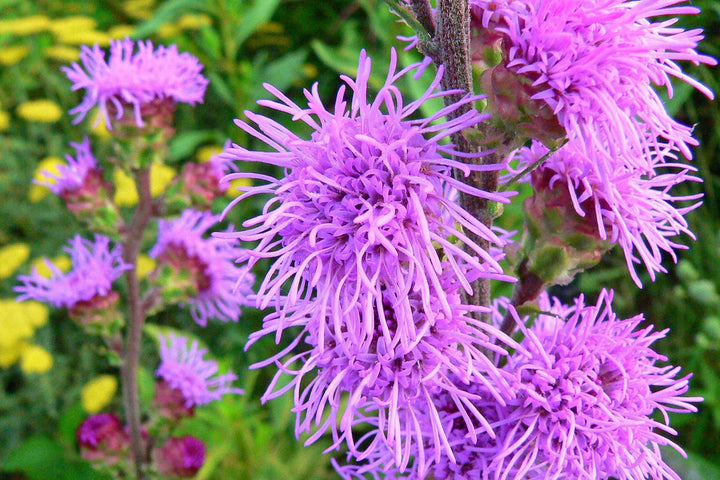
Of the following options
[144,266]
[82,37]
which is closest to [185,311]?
[144,266]

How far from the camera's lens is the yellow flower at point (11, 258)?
234 cm

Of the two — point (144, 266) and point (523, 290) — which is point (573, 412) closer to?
point (523, 290)

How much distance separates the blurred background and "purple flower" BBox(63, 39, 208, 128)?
2.33ft

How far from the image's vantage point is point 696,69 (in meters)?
2.42

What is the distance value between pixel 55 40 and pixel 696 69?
8.91 ft

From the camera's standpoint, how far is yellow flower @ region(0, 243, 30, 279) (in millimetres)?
2338

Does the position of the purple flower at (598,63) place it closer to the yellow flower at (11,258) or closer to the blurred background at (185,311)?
the blurred background at (185,311)

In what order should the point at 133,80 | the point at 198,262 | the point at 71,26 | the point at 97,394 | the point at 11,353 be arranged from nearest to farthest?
1. the point at 133,80
2. the point at 198,262
3. the point at 97,394
4. the point at 11,353
5. the point at 71,26

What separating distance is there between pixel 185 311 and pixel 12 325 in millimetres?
563

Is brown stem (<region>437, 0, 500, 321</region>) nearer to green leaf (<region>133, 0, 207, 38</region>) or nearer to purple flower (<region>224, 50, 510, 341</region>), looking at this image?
purple flower (<region>224, 50, 510, 341</region>)

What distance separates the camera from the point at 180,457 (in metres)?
Answer: 1.52

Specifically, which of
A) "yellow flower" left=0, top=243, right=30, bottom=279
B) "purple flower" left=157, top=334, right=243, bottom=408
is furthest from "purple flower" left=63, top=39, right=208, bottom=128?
"yellow flower" left=0, top=243, right=30, bottom=279

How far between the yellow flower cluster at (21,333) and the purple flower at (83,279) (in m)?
0.72

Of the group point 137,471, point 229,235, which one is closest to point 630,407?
point 229,235
